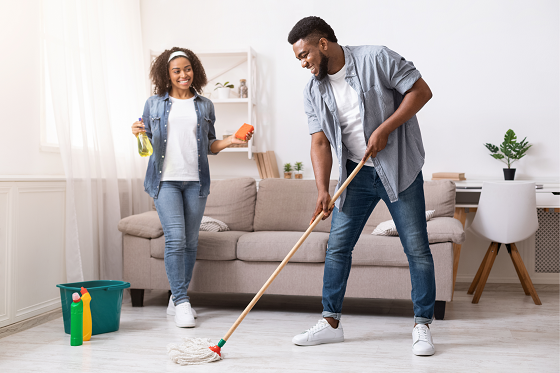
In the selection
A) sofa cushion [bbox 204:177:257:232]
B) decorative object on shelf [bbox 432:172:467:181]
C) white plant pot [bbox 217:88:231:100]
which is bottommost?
sofa cushion [bbox 204:177:257:232]

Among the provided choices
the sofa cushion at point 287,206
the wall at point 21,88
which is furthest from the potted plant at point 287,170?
the wall at point 21,88

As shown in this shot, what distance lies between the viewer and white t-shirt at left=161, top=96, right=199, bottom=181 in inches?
104

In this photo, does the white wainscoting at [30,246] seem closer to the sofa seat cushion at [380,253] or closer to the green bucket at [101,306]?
the green bucket at [101,306]

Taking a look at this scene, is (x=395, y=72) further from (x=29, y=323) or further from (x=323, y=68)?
(x=29, y=323)

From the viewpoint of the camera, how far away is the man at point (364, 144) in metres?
1.96

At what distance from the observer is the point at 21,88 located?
273 centimetres

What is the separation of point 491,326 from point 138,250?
1.90 metres

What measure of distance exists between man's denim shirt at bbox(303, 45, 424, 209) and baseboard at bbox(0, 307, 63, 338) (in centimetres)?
170

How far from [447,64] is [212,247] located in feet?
7.01

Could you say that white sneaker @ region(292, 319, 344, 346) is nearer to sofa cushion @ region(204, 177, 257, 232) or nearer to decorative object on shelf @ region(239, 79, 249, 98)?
sofa cushion @ region(204, 177, 257, 232)

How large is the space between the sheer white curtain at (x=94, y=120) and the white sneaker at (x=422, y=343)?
5.86 ft

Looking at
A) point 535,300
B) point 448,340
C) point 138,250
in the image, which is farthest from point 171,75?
point 535,300

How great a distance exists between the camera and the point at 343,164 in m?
2.12

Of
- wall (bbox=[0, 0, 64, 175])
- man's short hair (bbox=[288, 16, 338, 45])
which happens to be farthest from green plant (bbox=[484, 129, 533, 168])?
wall (bbox=[0, 0, 64, 175])
